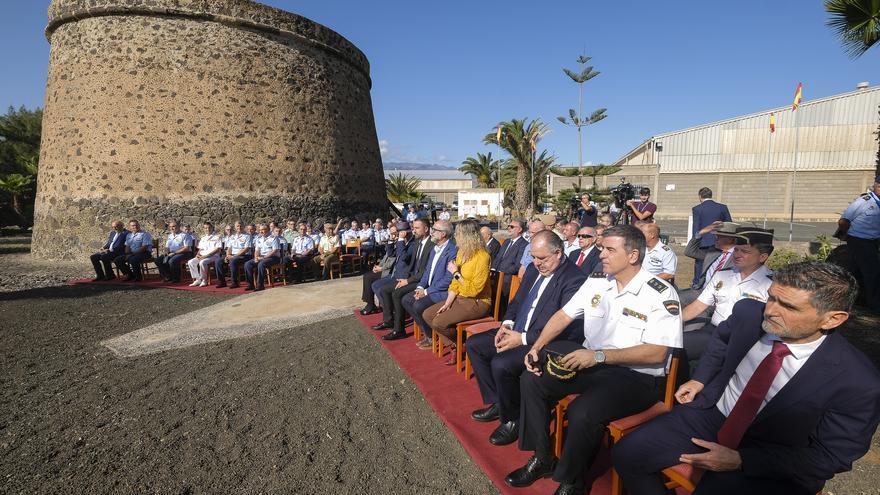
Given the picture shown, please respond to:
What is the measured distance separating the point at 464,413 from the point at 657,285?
71.6 inches

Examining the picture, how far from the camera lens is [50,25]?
11.2 metres

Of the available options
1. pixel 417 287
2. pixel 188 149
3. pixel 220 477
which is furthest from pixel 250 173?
pixel 220 477

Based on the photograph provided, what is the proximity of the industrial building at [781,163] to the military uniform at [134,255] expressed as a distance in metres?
28.3

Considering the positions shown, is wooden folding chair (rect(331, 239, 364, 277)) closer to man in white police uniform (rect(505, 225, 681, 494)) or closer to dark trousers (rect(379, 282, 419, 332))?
dark trousers (rect(379, 282, 419, 332))

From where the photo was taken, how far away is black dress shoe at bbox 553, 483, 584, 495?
2266 mm

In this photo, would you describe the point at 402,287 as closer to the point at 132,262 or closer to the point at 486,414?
the point at 486,414

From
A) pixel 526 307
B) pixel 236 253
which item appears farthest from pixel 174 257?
pixel 526 307

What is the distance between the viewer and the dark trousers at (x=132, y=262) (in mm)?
8836

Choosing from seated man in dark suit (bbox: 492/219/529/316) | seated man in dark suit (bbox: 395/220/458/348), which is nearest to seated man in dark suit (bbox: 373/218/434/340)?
seated man in dark suit (bbox: 395/220/458/348)

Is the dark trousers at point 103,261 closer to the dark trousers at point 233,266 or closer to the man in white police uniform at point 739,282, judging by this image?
the dark trousers at point 233,266

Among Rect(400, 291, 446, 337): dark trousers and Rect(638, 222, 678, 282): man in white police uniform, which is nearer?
Rect(638, 222, 678, 282): man in white police uniform

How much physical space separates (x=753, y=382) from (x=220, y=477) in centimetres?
305

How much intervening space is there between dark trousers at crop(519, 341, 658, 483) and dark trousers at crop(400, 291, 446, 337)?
79.0 inches

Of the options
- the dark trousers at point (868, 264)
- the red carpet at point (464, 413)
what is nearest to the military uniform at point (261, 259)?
the red carpet at point (464, 413)
